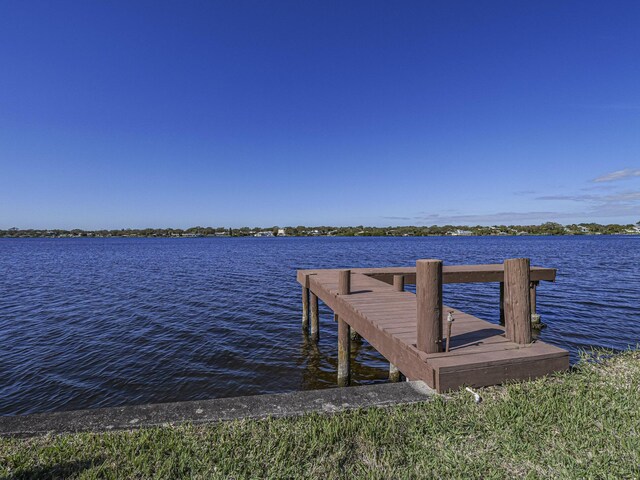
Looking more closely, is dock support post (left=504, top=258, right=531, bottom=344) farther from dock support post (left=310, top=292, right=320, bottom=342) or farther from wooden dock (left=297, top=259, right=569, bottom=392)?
dock support post (left=310, top=292, right=320, bottom=342)

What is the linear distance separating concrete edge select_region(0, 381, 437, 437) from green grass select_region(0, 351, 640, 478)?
0.48 feet

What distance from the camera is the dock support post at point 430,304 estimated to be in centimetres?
464

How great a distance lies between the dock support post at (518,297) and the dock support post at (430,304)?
3.84ft

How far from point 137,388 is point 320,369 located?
15.9ft

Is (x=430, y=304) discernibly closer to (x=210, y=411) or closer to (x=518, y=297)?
(x=518, y=297)

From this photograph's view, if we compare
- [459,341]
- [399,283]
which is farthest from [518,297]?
[399,283]

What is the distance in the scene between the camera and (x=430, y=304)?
15.3 ft

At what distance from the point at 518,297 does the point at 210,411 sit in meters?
4.62

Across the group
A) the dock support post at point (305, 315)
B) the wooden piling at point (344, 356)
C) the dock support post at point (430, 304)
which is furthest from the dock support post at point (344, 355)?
the dock support post at point (305, 315)

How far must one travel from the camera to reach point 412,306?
774 centimetres

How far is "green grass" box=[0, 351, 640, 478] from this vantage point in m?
2.94

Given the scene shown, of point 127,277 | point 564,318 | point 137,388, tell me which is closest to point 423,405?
point 137,388

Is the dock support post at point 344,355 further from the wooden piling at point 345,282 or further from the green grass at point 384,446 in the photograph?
the green grass at point 384,446

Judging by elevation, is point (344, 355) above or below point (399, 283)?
below
